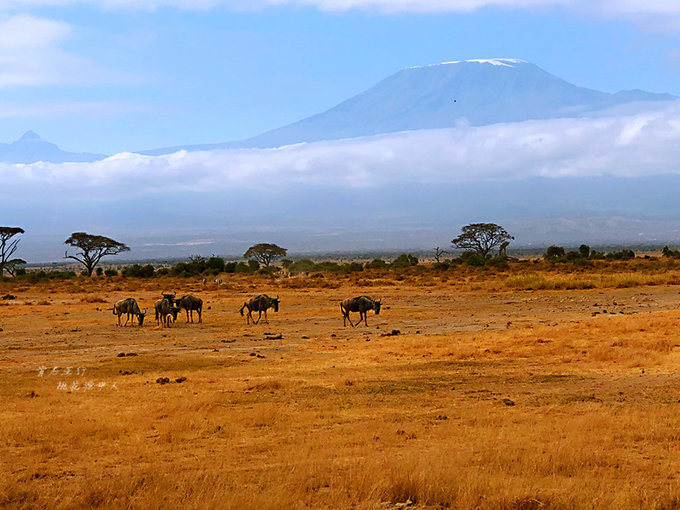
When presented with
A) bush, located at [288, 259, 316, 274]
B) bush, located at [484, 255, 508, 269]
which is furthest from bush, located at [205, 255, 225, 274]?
bush, located at [484, 255, 508, 269]

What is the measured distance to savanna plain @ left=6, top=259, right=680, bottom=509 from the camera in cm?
779

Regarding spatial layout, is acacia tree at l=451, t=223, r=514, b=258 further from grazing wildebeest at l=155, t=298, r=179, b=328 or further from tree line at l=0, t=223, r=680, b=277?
grazing wildebeest at l=155, t=298, r=179, b=328

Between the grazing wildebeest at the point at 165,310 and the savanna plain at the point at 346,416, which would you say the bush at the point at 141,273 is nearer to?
the grazing wildebeest at the point at 165,310

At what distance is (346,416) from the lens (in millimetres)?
11742

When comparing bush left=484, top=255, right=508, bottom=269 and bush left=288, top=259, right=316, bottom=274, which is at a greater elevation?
bush left=484, top=255, right=508, bottom=269

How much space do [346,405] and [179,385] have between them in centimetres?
389

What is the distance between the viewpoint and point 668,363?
52.4 ft

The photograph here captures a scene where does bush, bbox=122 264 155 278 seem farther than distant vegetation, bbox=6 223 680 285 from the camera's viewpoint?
Yes

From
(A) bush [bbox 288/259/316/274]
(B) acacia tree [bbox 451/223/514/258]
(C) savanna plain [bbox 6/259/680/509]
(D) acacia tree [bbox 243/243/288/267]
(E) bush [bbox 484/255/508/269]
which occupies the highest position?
(B) acacia tree [bbox 451/223/514/258]

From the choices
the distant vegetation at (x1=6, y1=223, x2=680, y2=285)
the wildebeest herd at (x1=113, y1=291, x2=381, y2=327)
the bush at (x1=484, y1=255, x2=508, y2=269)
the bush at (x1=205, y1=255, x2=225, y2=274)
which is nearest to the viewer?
the wildebeest herd at (x1=113, y1=291, x2=381, y2=327)

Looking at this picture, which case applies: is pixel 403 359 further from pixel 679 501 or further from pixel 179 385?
pixel 679 501

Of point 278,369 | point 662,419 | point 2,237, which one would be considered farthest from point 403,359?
point 2,237

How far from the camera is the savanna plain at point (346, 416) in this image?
7.79 meters

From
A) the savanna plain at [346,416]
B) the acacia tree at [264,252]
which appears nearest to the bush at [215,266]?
the acacia tree at [264,252]
